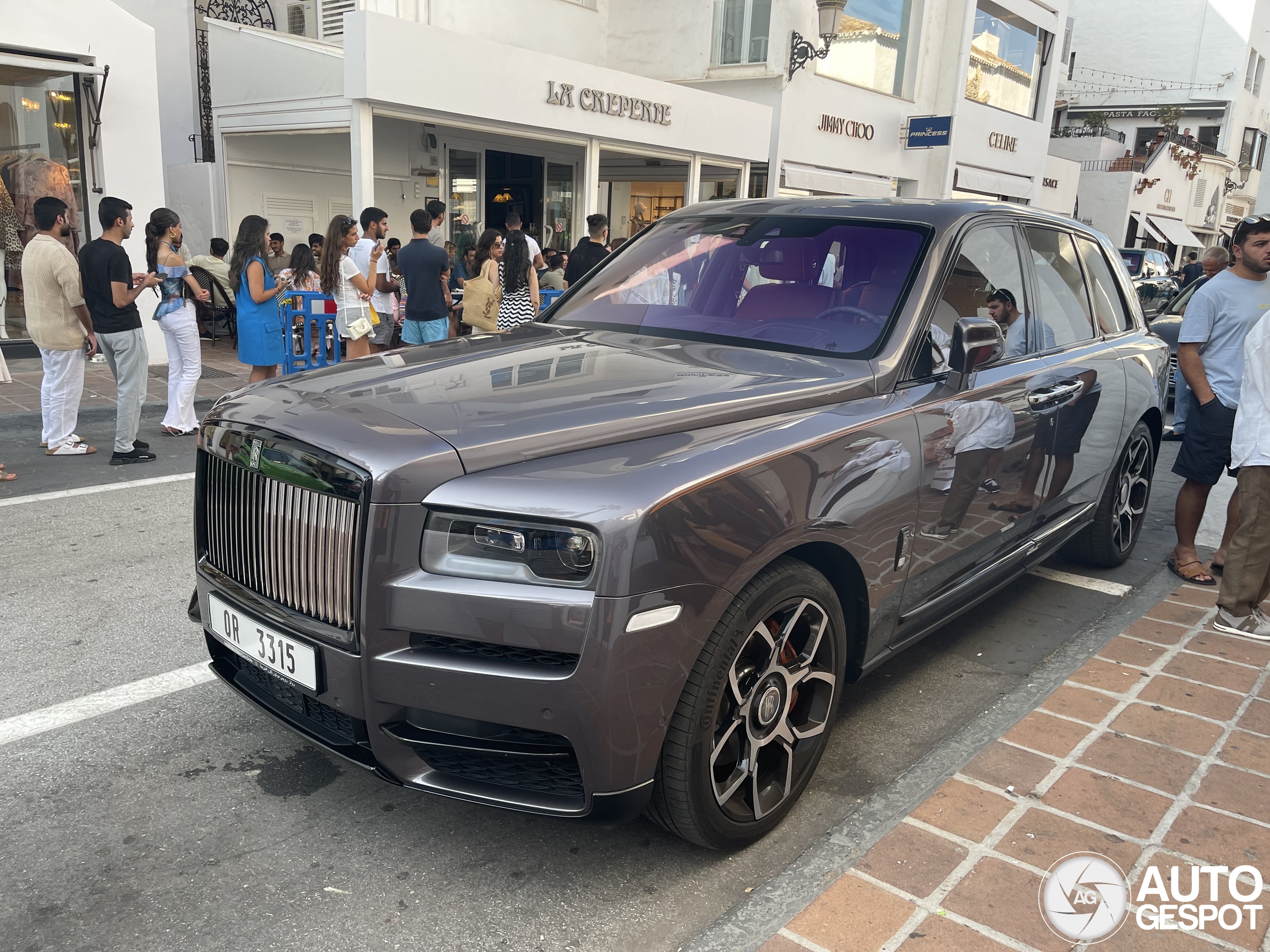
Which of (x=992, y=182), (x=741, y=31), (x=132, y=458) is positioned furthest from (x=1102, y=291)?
(x=992, y=182)

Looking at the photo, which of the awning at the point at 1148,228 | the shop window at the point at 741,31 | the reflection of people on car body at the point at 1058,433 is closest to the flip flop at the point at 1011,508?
the reflection of people on car body at the point at 1058,433

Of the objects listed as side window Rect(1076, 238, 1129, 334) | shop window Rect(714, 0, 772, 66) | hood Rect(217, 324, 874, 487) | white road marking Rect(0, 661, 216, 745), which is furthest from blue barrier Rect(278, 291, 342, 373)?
shop window Rect(714, 0, 772, 66)

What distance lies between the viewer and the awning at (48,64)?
10266 millimetres

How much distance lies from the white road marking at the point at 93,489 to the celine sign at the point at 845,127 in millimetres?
15563

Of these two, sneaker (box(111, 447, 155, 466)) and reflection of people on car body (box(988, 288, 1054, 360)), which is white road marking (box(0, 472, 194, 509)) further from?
reflection of people on car body (box(988, 288, 1054, 360))

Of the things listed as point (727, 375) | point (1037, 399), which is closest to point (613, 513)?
point (727, 375)

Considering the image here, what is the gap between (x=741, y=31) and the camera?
18203mm

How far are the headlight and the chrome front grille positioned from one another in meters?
0.20

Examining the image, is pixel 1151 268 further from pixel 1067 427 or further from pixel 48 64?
pixel 1067 427

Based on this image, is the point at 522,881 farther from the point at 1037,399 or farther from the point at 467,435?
the point at 1037,399

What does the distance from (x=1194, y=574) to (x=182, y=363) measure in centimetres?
738

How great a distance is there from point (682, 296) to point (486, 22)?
13884 mm

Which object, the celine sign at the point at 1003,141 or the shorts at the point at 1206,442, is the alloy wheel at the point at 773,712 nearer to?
the shorts at the point at 1206,442

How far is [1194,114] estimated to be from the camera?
44.8m
